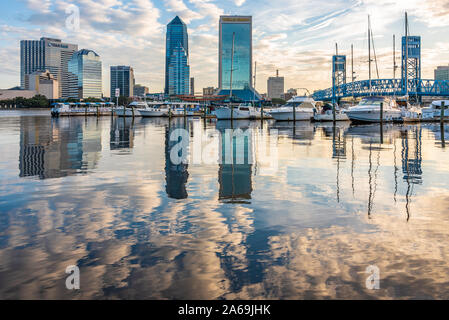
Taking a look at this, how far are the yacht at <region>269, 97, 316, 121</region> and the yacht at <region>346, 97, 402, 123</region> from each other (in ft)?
41.1

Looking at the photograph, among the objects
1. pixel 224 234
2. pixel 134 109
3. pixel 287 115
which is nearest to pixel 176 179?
pixel 224 234

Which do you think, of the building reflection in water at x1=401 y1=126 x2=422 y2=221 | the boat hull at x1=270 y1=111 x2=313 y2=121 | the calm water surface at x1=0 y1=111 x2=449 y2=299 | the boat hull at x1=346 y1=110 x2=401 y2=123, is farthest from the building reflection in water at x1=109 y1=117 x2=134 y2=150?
the boat hull at x1=270 y1=111 x2=313 y2=121

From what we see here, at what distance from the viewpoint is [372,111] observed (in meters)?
60.3

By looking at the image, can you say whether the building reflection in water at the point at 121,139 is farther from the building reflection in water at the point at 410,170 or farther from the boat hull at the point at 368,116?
the boat hull at the point at 368,116

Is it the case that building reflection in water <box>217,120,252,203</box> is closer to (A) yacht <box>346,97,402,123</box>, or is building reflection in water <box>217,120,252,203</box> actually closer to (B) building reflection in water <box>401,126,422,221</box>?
(B) building reflection in water <box>401,126,422,221</box>

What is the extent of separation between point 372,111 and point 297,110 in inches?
603

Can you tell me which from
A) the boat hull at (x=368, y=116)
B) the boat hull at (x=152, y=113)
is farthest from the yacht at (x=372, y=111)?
the boat hull at (x=152, y=113)

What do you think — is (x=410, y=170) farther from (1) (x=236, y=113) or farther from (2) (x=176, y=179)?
(1) (x=236, y=113)

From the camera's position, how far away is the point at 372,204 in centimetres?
972

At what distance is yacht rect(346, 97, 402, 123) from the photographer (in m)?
60.5

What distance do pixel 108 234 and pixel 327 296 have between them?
13.1ft
